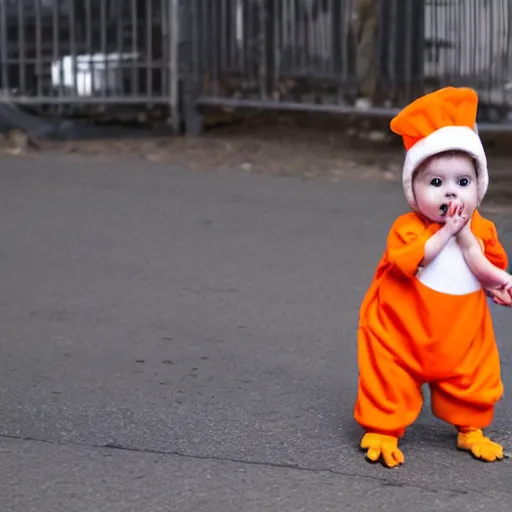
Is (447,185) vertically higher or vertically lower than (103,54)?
lower

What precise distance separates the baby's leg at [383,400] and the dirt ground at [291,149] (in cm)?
396

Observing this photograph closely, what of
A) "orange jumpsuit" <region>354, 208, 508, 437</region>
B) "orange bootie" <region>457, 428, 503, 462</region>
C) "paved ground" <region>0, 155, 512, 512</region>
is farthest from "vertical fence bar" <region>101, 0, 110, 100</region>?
"orange bootie" <region>457, 428, 503, 462</region>

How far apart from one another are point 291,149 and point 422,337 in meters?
5.61

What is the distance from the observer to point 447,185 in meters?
2.74

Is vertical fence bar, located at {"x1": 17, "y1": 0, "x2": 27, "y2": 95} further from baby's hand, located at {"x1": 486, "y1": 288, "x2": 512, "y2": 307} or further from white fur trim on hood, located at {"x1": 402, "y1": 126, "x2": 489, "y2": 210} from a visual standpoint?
baby's hand, located at {"x1": 486, "y1": 288, "x2": 512, "y2": 307}

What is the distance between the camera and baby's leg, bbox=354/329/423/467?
111 inches

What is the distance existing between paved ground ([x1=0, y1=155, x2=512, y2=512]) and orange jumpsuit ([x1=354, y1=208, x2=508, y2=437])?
14cm

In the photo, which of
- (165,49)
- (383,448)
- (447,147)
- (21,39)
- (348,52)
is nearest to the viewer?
(447,147)

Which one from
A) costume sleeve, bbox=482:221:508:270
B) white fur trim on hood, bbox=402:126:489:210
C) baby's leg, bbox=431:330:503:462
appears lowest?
baby's leg, bbox=431:330:503:462

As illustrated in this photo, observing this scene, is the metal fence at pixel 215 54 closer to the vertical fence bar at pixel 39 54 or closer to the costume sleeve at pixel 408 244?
the vertical fence bar at pixel 39 54

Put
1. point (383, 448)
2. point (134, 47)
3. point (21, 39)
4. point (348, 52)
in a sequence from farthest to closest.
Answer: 1. point (134, 47)
2. point (21, 39)
3. point (348, 52)
4. point (383, 448)

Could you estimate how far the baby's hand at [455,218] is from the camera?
271 cm

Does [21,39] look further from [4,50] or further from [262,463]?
[262,463]

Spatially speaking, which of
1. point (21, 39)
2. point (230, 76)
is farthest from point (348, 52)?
point (21, 39)
